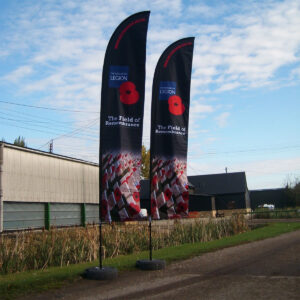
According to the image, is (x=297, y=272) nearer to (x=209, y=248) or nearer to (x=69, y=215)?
(x=209, y=248)

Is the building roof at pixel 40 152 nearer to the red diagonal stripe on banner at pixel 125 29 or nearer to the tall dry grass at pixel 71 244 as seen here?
the tall dry grass at pixel 71 244

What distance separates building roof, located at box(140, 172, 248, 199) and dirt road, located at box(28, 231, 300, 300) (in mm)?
53571

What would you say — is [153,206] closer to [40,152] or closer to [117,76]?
[117,76]

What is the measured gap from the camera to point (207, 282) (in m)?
8.51

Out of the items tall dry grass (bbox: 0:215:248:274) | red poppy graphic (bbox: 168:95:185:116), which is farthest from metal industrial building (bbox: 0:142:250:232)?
red poppy graphic (bbox: 168:95:185:116)

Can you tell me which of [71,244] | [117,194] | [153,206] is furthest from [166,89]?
[71,244]

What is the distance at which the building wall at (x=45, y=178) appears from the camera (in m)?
25.8

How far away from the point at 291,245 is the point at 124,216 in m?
8.38

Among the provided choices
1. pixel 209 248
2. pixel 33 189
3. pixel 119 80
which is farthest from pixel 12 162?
pixel 119 80

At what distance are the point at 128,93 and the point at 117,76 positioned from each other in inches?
20.4

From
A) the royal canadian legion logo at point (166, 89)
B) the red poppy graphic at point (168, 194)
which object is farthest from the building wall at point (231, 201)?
the royal canadian legion logo at point (166, 89)

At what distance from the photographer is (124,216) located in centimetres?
995

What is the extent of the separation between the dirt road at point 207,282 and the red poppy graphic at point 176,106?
4.40 metres

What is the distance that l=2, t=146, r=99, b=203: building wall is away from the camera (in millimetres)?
25781
